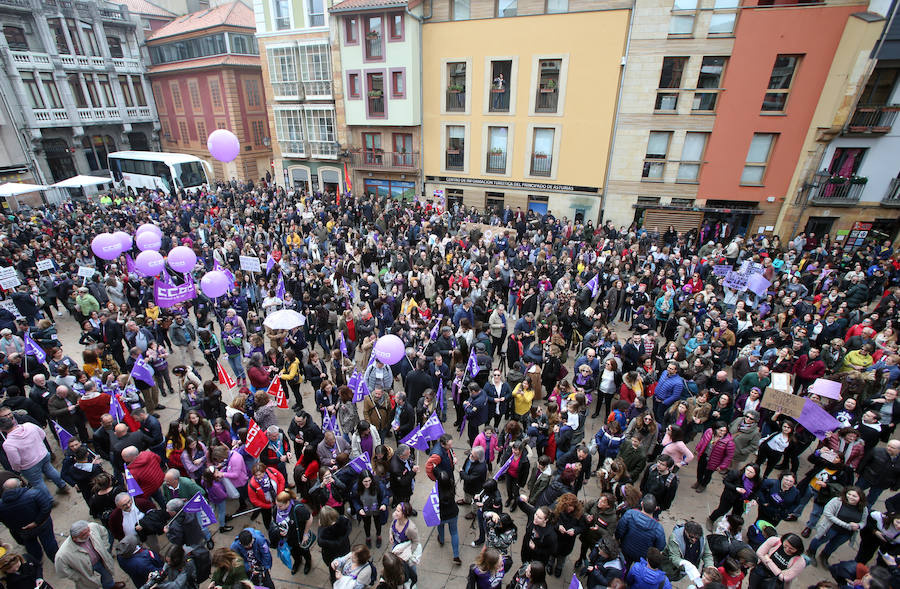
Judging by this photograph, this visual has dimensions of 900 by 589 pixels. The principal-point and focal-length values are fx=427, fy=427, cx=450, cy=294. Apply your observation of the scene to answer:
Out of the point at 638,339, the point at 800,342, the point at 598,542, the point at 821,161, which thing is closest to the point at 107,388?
the point at 598,542

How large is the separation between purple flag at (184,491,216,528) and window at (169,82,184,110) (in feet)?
138

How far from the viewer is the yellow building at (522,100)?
2080cm

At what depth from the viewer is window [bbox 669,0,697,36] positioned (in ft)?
61.2

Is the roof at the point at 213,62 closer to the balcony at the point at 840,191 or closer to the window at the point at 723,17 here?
the window at the point at 723,17

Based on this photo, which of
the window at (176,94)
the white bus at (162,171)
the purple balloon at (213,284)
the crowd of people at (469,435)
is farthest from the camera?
the window at (176,94)

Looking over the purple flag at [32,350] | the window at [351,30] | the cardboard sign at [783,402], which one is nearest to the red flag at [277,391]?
the purple flag at [32,350]

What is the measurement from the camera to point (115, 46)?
37062 millimetres

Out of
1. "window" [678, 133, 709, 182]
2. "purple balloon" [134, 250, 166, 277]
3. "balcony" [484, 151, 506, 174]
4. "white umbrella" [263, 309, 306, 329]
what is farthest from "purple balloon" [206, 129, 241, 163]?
"window" [678, 133, 709, 182]

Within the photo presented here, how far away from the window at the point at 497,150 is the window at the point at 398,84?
569cm

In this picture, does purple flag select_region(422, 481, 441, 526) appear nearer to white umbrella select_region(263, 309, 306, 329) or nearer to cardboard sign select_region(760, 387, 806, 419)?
white umbrella select_region(263, 309, 306, 329)

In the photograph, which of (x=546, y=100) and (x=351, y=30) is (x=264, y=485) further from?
(x=351, y=30)

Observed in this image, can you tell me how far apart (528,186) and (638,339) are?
16340mm

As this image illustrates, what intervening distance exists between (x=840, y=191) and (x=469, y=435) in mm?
21254

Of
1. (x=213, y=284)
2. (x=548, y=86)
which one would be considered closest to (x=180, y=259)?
(x=213, y=284)
